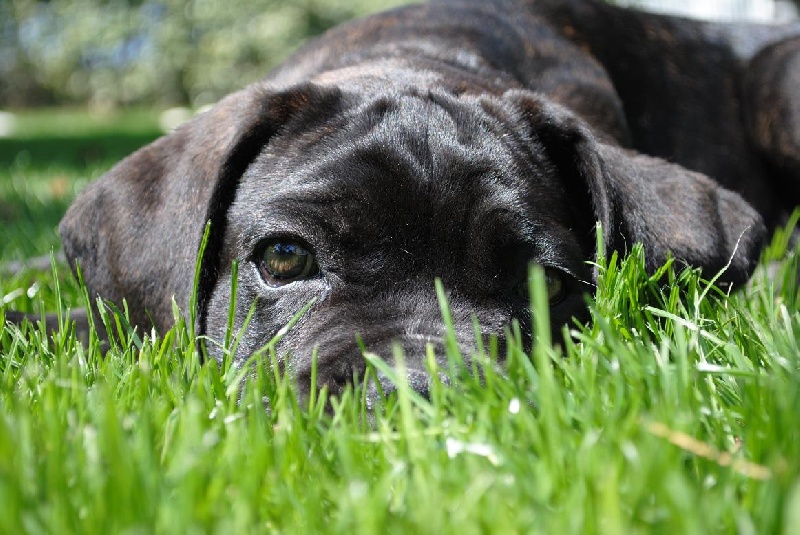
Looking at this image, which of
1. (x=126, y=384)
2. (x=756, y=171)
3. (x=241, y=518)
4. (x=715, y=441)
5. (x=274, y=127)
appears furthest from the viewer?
(x=756, y=171)

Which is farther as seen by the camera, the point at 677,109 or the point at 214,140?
the point at 677,109

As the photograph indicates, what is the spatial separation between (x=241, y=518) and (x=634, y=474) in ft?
1.75

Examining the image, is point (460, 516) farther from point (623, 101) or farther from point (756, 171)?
point (756, 171)

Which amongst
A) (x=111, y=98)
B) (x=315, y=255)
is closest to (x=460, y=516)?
(x=315, y=255)

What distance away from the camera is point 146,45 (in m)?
→ 23.5

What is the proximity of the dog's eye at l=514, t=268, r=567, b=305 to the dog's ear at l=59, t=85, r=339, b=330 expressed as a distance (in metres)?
0.85

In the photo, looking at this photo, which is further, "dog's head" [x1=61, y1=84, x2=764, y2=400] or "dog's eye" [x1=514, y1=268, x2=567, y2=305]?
"dog's eye" [x1=514, y1=268, x2=567, y2=305]

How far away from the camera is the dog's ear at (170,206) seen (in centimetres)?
255

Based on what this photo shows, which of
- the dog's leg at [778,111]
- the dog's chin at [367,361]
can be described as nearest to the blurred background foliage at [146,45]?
the dog's leg at [778,111]

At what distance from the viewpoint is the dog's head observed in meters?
2.40

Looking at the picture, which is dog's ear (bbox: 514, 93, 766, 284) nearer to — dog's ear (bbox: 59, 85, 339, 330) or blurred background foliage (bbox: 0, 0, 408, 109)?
dog's ear (bbox: 59, 85, 339, 330)

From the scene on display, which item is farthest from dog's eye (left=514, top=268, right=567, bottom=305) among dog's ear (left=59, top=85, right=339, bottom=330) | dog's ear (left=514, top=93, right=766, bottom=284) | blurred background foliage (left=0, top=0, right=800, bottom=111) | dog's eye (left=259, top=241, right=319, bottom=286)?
blurred background foliage (left=0, top=0, right=800, bottom=111)

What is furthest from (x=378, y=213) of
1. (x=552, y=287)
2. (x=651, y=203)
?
(x=651, y=203)

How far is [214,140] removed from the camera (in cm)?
275
